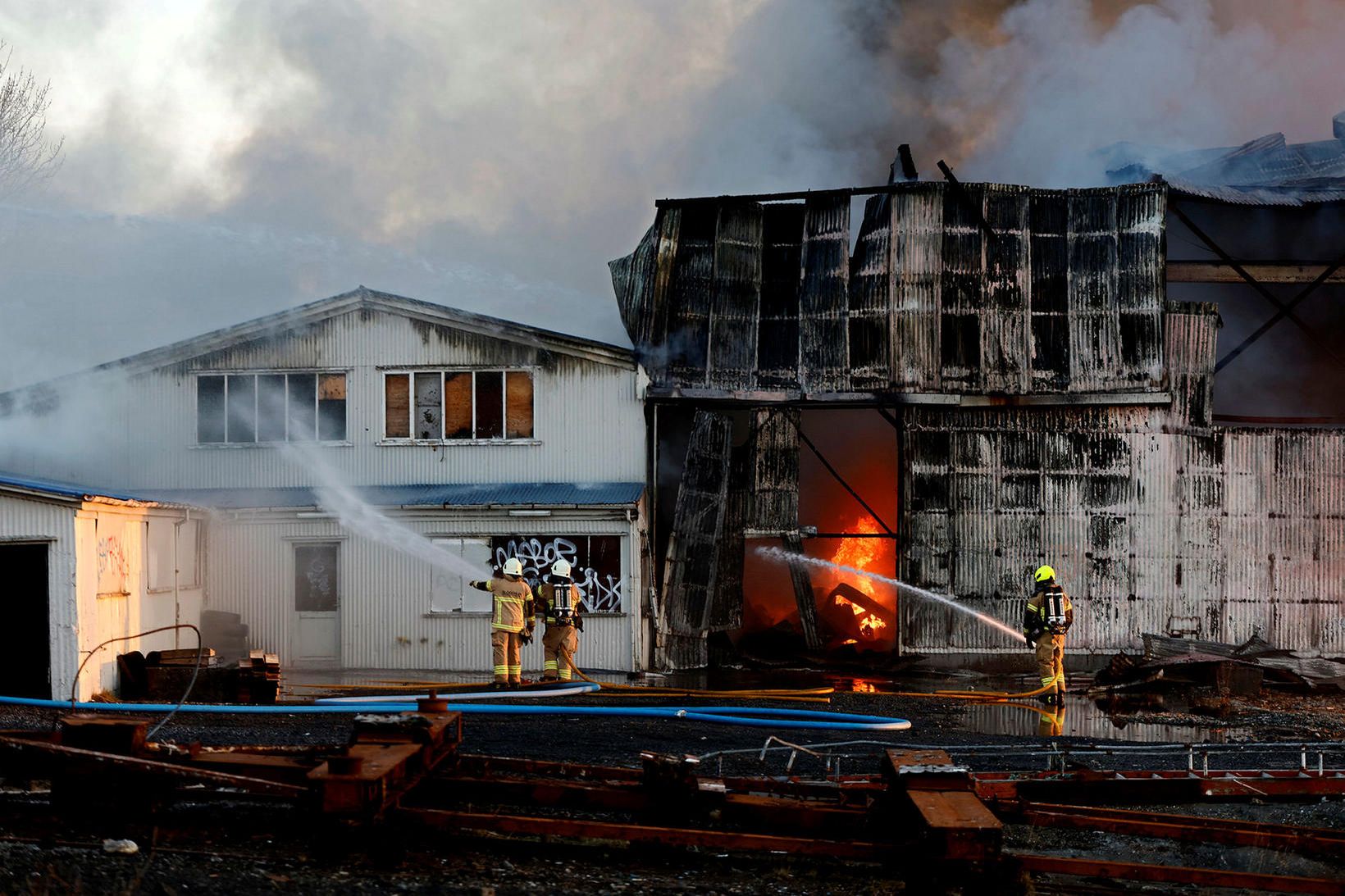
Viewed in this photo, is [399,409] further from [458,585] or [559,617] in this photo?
[559,617]

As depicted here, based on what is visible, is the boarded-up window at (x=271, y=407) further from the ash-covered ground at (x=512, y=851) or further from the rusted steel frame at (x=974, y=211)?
the rusted steel frame at (x=974, y=211)

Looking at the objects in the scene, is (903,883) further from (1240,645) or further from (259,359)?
(259,359)

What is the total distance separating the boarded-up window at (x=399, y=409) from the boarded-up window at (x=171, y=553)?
11.8 feet

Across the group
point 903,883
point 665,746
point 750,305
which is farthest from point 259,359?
point 903,883

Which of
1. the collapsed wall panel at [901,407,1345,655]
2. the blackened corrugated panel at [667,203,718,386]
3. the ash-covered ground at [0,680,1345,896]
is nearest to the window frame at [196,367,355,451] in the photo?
the blackened corrugated panel at [667,203,718,386]


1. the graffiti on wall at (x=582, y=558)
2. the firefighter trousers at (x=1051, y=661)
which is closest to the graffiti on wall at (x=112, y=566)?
the graffiti on wall at (x=582, y=558)

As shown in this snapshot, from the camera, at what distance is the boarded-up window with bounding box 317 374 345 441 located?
22.0m

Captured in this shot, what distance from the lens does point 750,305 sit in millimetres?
22594

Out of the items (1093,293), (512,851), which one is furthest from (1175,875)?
(1093,293)

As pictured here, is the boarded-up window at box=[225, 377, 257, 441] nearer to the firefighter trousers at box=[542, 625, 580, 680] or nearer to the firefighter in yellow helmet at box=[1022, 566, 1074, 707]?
the firefighter trousers at box=[542, 625, 580, 680]

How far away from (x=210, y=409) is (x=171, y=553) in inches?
137

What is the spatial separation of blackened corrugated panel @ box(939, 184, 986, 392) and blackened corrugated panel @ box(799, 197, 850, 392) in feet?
5.72

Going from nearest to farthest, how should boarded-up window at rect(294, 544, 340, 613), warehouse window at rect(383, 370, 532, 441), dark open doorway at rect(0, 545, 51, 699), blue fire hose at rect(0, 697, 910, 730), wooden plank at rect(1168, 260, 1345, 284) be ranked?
1. blue fire hose at rect(0, 697, 910, 730)
2. dark open doorway at rect(0, 545, 51, 699)
3. boarded-up window at rect(294, 544, 340, 613)
4. warehouse window at rect(383, 370, 532, 441)
5. wooden plank at rect(1168, 260, 1345, 284)

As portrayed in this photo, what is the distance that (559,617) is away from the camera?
55.4 ft
